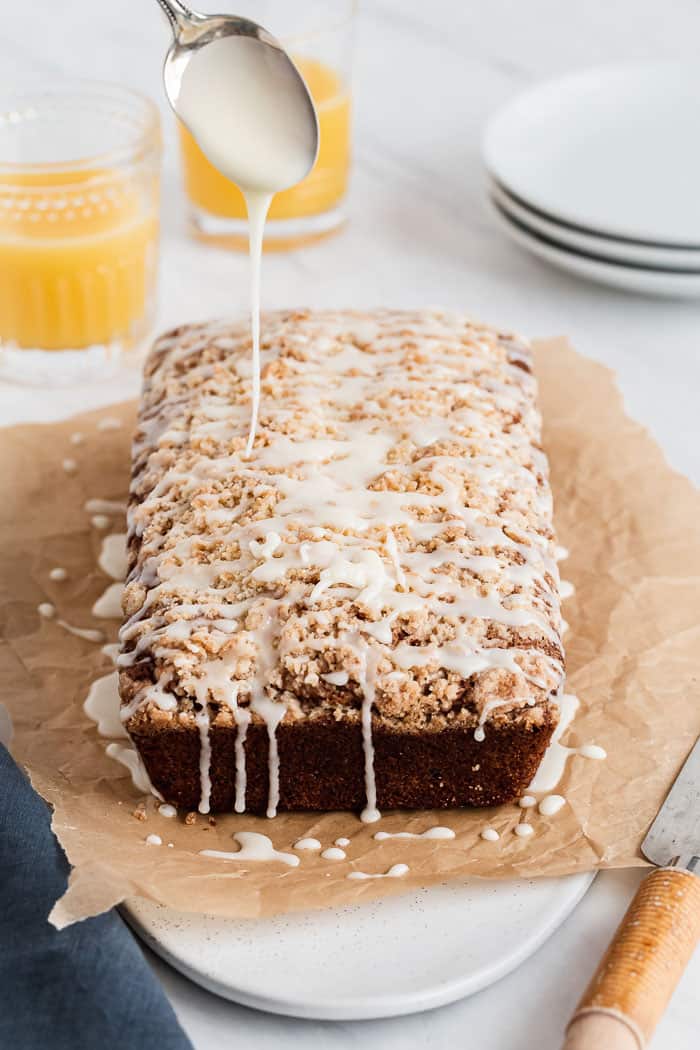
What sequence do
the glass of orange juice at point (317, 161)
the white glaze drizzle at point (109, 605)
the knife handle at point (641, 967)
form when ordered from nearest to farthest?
the knife handle at point (641, 967) < the white glaze drizzle at point (109, 605) < the glass of orange juice at point (317, 161)

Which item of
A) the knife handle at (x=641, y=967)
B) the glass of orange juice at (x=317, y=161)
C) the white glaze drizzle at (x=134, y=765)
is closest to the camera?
the knife handle at (x=641, y=967)

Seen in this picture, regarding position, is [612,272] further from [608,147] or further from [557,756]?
[557,756]

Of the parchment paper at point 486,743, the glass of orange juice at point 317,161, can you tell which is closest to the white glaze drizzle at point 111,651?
the parchment paper at point 486,743

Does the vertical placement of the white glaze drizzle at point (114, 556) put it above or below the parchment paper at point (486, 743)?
below

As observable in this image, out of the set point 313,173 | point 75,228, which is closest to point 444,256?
point 313,173

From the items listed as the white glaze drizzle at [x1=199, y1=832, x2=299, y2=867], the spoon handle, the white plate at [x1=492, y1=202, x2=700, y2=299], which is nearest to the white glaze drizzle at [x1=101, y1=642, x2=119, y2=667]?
the white glaze drizzle at [x1=199, y1=832, x2=299, y2=867]

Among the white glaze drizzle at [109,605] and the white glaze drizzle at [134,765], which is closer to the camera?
the white glaze drizzle at [134,765]

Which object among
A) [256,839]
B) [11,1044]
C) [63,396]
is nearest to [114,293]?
[63,396]

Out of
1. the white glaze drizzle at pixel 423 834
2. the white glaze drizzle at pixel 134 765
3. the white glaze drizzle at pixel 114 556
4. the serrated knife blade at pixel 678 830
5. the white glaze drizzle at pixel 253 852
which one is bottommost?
the white glaze drizzle at pixel 114 556

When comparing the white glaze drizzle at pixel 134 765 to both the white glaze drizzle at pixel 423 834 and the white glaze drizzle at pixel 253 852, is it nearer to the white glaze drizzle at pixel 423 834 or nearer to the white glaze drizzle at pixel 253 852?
the white glaze drizzle at pixel 253 852
